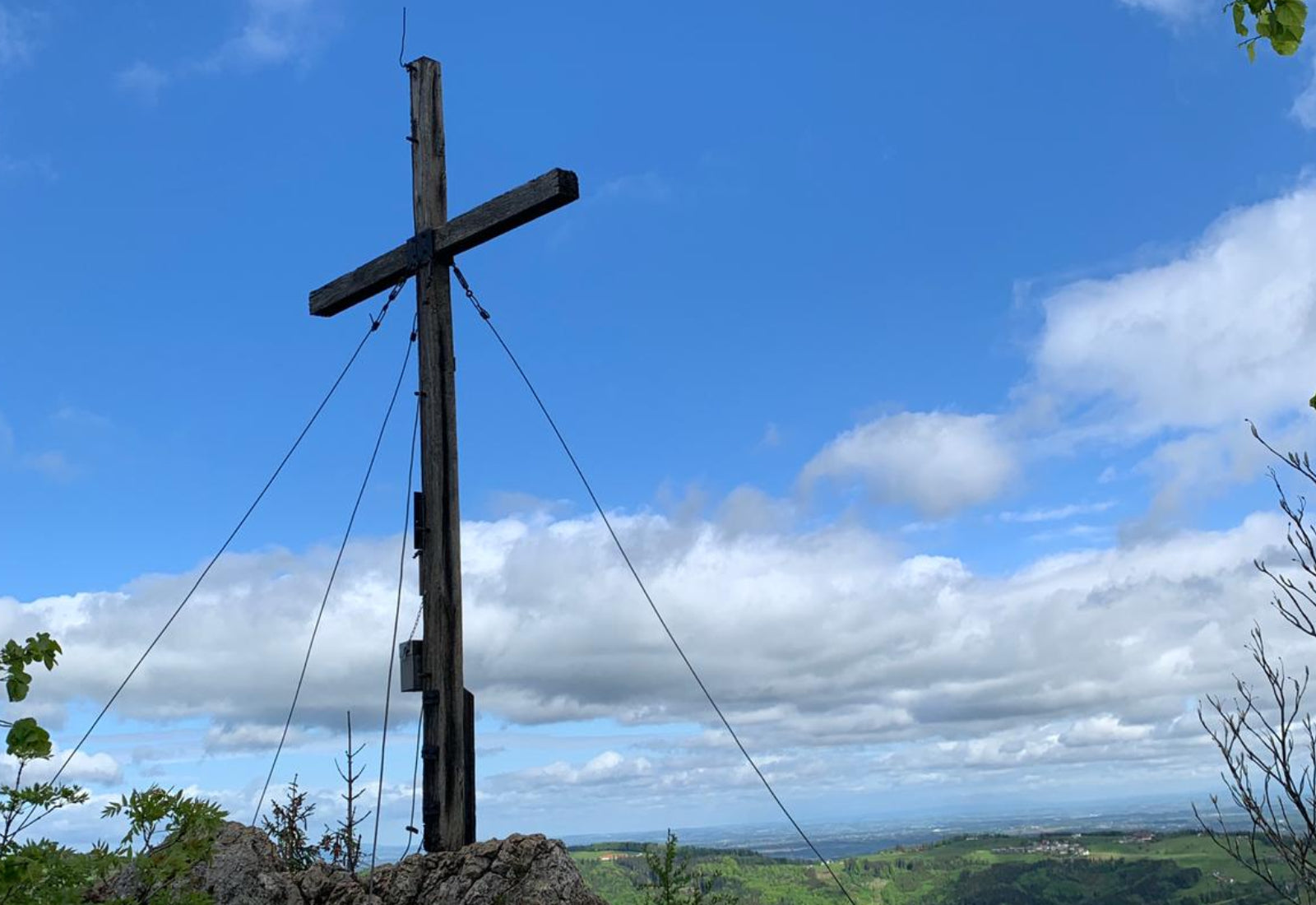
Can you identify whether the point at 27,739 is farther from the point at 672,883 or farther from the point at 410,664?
the point at 672,883

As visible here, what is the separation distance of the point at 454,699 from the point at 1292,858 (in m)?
6.69

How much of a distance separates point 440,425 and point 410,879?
415cm

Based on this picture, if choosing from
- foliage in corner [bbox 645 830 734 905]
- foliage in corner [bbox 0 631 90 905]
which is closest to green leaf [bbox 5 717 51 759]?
foliage in corner [bbox 0 631 90 905]

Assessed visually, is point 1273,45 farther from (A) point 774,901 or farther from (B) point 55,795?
(A) point 774,901

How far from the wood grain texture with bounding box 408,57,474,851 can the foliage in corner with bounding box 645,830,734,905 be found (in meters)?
5.72

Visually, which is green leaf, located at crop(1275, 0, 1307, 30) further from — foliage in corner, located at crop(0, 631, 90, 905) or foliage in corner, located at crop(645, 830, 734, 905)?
foliage in corner, located at crop(645, 830, 734, 905)

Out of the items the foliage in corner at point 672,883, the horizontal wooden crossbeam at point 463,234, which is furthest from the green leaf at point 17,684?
the foliage in corner at point 672,883

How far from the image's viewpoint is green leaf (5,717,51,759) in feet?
21.6

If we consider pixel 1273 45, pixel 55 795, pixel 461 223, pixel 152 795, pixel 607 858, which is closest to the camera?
pixel 1273 45

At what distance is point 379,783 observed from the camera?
1040 cm

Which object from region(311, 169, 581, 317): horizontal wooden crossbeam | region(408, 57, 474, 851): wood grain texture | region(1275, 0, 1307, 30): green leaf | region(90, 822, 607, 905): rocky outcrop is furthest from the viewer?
region(311, 169, 581, 317): horizontal wooden crossbeam

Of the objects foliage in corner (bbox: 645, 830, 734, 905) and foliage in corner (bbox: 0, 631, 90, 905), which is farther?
foliage in corner (bbox: 645, 830, 734, 905)

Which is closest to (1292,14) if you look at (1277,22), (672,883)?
(1277,22)

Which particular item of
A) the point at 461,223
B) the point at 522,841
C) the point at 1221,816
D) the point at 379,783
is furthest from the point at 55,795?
the point at 1221,816
